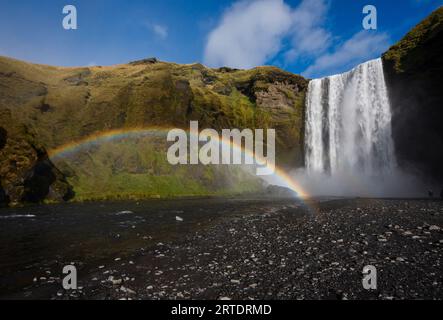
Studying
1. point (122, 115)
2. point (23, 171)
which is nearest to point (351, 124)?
point (122, 115)

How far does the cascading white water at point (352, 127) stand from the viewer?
58.3 metres

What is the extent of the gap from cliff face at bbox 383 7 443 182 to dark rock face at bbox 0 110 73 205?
241ft

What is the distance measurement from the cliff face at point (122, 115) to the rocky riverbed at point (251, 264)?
46.5 meters

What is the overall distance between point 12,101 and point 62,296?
308 ft

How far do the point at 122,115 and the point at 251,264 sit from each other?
86.5m

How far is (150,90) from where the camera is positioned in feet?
302

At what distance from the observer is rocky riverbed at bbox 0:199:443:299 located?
8.54 meters

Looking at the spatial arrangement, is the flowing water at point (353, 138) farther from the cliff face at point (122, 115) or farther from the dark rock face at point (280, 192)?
the cliff face at point (122, 115)

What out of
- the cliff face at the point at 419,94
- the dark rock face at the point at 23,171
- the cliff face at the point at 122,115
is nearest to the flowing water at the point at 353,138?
the cliff face at the point at 419,94

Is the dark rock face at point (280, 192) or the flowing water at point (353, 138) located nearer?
the flowing water at point (353, 138)

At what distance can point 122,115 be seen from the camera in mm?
88375

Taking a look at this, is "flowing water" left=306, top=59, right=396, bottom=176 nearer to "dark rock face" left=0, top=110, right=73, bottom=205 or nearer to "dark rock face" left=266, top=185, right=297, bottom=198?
A: "dark rock face" left=266, top=185, right=297, bottom=198

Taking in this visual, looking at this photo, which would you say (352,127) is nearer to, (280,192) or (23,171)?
(280,192)
